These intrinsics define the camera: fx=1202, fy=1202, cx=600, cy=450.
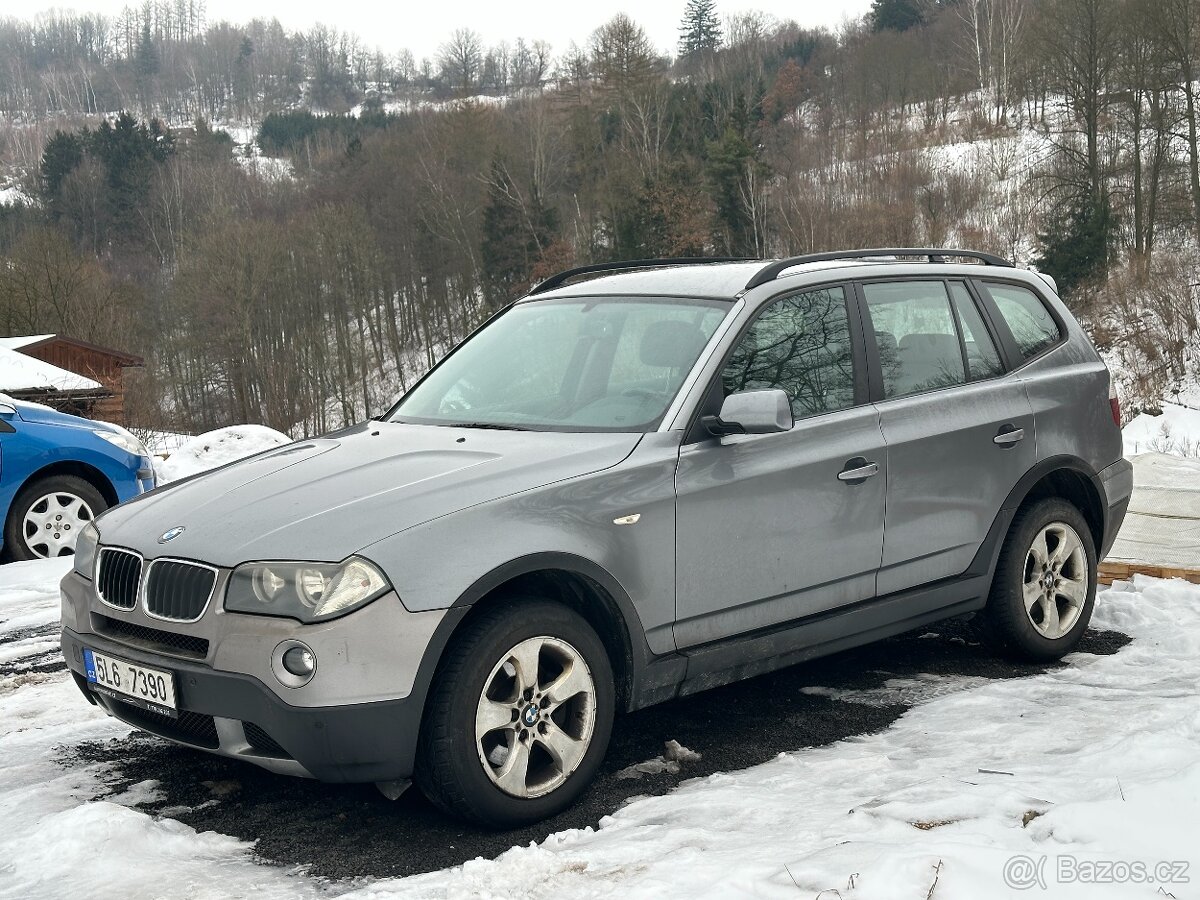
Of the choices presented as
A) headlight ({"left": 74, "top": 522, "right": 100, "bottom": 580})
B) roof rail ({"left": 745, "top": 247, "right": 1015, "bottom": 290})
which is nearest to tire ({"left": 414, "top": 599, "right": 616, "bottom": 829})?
headlight ({"left": 74, "top": 522, "right": 100, "bottom": 580})

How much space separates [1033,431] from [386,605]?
3354 mm

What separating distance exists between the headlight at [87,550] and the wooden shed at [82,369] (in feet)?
68.5

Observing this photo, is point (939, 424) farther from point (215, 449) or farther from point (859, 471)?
point (215, 449)

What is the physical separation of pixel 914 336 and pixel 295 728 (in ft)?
10.4

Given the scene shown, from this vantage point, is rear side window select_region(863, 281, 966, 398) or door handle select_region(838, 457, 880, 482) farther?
rear side window select_region(863, 281, 966, 398)

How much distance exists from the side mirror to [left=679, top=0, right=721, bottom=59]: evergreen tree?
111107mm

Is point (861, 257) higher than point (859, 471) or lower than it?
higher

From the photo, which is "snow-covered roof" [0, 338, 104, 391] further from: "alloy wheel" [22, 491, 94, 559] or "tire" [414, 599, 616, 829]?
"tire" [414, 599, 616, 829]

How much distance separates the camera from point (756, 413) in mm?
4195

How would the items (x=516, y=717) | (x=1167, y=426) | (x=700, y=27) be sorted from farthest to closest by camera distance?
(x=700, y=27)
(x=1167, y=426)
(x=516, y=717)

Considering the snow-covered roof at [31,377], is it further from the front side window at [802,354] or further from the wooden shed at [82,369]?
the front side window at [802,354]

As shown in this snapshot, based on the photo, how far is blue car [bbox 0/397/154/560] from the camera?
8.65 meters

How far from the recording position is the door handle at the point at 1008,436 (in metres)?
5.36

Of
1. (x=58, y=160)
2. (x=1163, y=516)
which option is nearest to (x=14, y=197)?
(x=58, y=160)
